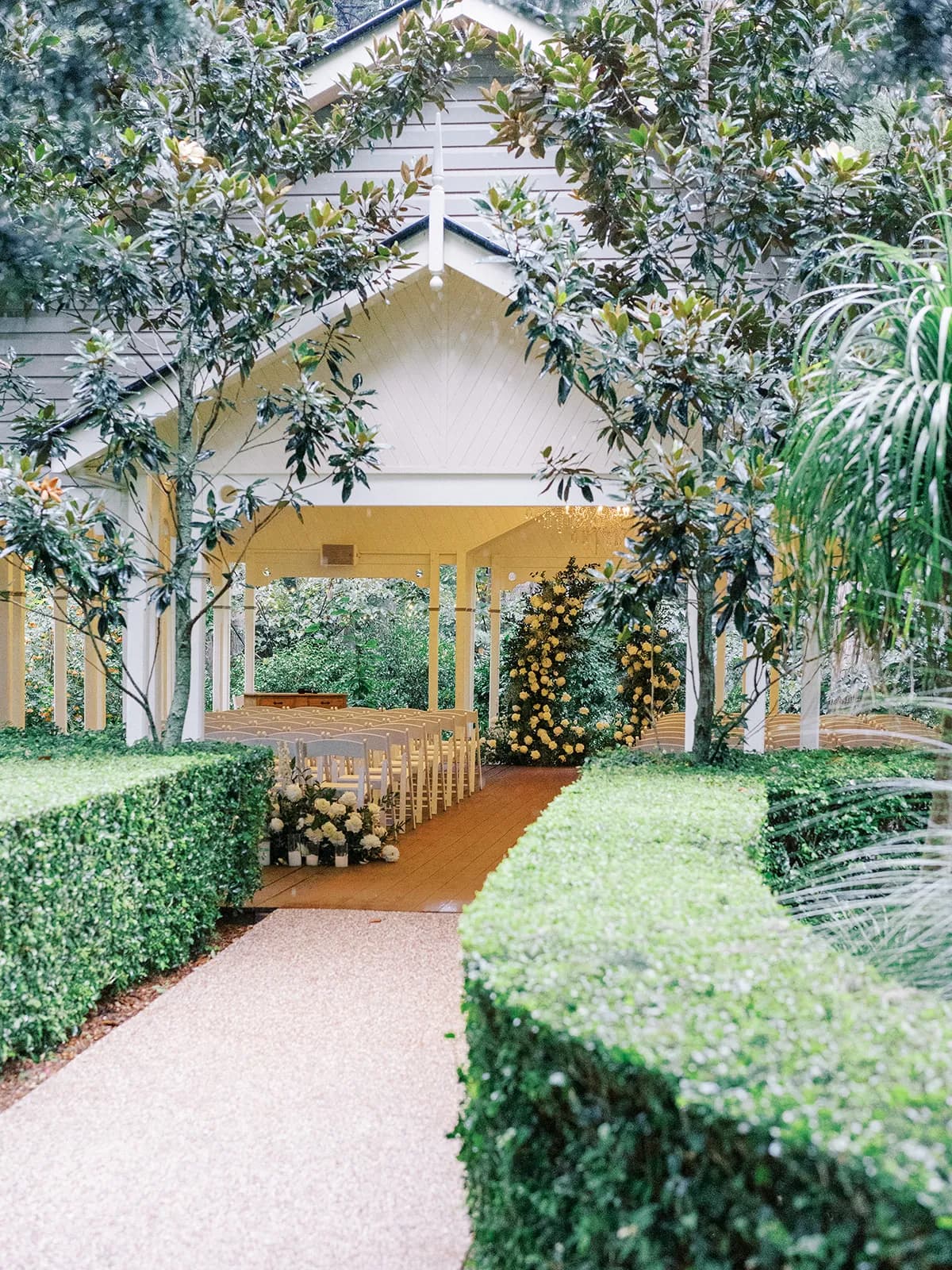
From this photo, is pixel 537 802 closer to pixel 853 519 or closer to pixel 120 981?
pixel 120 981

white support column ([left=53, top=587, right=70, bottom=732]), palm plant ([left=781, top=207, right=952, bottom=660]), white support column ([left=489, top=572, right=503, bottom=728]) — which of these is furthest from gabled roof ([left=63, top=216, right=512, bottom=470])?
white support column ([left=489, top=572, right=503, bottom=728])

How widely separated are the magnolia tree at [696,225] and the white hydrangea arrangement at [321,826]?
2906 millimetres

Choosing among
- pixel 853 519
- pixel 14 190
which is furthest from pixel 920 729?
pixel 14 190

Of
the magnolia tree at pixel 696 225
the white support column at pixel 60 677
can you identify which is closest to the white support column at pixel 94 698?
the white support column at pixel 60 677

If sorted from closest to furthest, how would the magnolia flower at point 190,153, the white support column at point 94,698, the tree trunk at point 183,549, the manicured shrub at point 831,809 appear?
1. the manicured shrub at point 831,809
2. the magnolia flower at point 190,153
3. the tree trunk at point 183,549
4. the white support column at point 94,698

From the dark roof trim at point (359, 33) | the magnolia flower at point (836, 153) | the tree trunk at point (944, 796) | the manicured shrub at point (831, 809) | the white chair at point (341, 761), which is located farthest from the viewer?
the white chair at point (341, 761)

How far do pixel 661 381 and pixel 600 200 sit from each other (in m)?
1.79

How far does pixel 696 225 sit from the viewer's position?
689cm

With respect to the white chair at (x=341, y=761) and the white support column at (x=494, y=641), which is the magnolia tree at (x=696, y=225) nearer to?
the white chair at (x=341, y=761)

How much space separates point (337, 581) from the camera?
2297cm

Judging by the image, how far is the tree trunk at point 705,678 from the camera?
6238 mm

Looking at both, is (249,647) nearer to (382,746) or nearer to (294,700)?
(294,700)

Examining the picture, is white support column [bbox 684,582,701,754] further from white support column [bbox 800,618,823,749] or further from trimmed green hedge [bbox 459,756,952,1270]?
trimmed green hedge [bbox 459,756,952,1270]

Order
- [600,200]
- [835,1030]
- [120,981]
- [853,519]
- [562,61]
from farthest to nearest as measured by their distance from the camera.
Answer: [600,200]
[562,61]
[120,981]
[853,519]
[835,1030]
